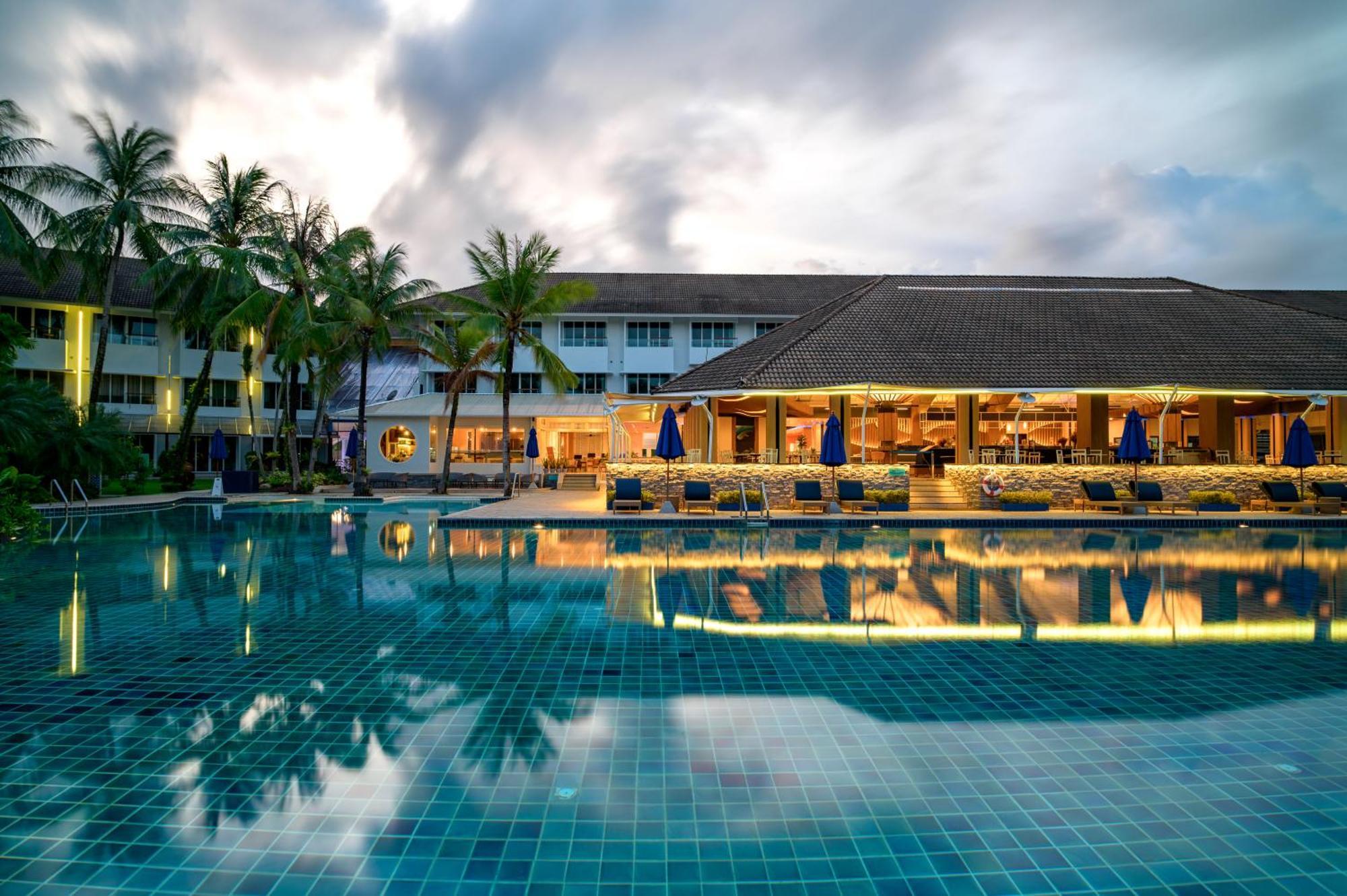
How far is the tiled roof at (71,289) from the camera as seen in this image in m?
29.5

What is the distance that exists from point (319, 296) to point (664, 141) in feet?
50.6

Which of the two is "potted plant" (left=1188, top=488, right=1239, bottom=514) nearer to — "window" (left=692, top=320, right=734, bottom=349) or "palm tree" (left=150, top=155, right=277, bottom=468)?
"window" (left=692, top=320, right=734, bottom=349)

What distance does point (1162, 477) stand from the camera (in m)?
20.3

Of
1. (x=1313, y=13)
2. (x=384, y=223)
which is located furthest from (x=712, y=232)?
(x=1313, y=13)

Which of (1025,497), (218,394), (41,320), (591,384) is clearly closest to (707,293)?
(591,384)

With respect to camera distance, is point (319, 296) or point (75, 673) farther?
point (319, 296)

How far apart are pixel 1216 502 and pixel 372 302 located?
2724 centimetres

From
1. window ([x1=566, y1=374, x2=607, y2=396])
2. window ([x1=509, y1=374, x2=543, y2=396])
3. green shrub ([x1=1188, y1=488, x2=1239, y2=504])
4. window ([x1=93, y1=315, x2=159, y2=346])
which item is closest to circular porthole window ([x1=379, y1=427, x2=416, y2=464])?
window ([x1=509, y1=374, x2=543, y2=396])

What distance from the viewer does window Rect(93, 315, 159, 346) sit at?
32.2 meters

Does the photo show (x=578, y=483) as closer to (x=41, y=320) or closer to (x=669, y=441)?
(x=669, y=441)

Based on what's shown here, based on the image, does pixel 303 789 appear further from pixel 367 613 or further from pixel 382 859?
pixel 367 613

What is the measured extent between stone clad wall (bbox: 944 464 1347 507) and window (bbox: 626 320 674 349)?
18.5 meters

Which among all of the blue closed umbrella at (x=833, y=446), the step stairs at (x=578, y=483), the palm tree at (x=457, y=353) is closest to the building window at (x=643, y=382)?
the step stairs at (x=578, y=483)

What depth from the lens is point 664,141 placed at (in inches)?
1015
